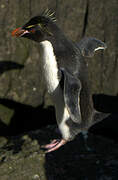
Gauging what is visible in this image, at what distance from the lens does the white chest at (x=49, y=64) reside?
2156 millimetres

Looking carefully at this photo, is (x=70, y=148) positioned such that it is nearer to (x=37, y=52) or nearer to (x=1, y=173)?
(x=1, y=173)

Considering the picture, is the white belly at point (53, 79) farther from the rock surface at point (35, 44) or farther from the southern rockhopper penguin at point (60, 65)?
the rock surface at point (35, 44)

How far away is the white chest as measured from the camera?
2156 mm

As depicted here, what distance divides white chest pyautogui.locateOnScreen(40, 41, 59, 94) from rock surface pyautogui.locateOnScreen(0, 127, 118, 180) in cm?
60

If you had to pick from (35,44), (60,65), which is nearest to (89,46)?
(60,65)

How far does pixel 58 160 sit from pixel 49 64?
0.77 meters

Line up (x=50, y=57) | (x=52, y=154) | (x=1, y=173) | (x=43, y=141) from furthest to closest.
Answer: (x=43, y=141) < (x=52, y=154) < (x=1, y=173) < (x=50, y=57)

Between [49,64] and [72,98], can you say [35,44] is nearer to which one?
[49,64]

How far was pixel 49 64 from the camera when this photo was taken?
85.4 inches

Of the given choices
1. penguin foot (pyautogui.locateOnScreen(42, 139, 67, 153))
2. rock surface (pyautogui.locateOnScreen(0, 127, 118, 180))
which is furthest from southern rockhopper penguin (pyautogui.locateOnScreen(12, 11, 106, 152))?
rock surface (pyautogui.locateOnScreen(0, 127, 118, 180))

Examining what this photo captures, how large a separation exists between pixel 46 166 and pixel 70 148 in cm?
34

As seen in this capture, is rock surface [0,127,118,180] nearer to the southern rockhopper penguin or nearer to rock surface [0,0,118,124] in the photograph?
the southern rockhopper penguin

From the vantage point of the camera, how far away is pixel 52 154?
99.4 inches

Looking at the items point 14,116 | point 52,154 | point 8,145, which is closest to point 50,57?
point 52,154
